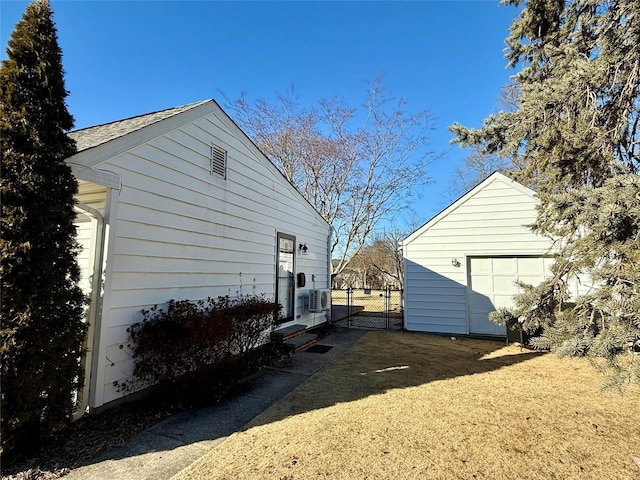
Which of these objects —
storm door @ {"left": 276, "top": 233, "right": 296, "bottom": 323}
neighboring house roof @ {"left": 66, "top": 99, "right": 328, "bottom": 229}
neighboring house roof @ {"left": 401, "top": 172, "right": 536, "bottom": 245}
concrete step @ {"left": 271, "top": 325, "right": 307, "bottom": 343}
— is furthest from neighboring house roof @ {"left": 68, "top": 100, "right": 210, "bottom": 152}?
neighboring house roof @ {"left": 401, "top": 172, "right": 536, "bottom": 245}

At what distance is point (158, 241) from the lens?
4.31 metres

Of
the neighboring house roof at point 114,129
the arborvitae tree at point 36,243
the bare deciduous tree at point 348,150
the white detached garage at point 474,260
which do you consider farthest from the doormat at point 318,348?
the bare deciduous tree at point 348,150

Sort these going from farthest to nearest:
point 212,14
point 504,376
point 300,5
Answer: point 300,5
point 212,14
point 504,376

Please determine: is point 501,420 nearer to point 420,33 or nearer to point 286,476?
point 286,476

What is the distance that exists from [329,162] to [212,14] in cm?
844

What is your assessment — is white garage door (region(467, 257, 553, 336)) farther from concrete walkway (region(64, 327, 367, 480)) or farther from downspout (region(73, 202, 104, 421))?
downspout (region(73, 202, 104, 421))

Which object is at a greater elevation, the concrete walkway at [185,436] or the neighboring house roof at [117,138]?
the neighboring house roof at [117,138]

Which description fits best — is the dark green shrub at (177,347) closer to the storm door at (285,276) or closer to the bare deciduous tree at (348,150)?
the storm door at (285,276)

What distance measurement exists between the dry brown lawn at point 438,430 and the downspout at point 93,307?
1684 millimetres

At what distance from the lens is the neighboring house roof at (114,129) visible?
3.77 m

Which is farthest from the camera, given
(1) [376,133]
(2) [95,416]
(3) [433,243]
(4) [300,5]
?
(1) [376,133]

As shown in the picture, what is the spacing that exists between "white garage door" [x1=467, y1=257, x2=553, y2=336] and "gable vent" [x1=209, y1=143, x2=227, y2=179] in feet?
24.3

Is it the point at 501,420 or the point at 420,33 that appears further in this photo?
the point at 420,33

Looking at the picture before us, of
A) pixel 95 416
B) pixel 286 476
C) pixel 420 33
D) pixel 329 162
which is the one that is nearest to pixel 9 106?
pixel 95 416
